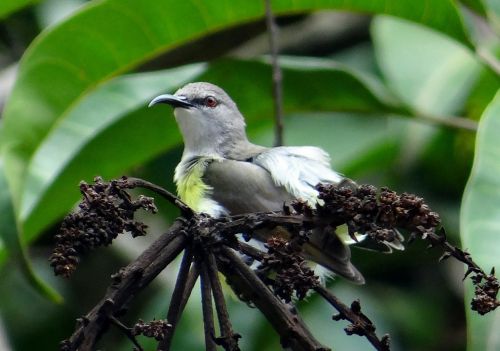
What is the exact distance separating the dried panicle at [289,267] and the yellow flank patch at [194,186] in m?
1.52

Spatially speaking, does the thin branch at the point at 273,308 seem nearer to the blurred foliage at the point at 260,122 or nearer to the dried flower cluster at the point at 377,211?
the dried flower cluster at the point at 377,211

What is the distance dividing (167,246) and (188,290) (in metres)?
0.11

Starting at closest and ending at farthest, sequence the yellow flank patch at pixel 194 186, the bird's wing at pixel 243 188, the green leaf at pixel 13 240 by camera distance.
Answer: the green leaf at pixel 13 240 → the bird's wing at pixel 243 188 → the yellow flank patch at pixel 194 186

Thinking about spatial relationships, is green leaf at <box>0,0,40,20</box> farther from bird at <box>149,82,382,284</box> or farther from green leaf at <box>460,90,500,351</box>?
green leaf at <box>460,90,500,351</box>

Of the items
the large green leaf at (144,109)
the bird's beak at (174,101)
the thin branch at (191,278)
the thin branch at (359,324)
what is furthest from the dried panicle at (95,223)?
the large green leaf at (144,109)

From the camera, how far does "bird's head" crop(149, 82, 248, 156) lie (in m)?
3.97

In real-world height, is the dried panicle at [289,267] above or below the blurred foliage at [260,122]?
below

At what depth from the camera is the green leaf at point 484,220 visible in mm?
2459

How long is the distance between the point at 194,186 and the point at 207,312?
5.42 ft

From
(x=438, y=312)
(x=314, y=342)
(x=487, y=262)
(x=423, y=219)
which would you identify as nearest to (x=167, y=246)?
(x=314, y=342)

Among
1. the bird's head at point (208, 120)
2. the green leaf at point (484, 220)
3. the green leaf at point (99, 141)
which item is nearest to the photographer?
the green leaf at point (484, 220)

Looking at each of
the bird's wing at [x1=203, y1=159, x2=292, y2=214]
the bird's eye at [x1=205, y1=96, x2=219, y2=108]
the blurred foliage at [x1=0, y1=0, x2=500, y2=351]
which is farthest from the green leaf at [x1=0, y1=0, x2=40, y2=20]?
the bird's wing at [x1=203, y1=159, x2=292, y2=214]

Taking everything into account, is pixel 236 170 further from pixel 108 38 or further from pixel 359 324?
pixel 359 324

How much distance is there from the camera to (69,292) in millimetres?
5434
